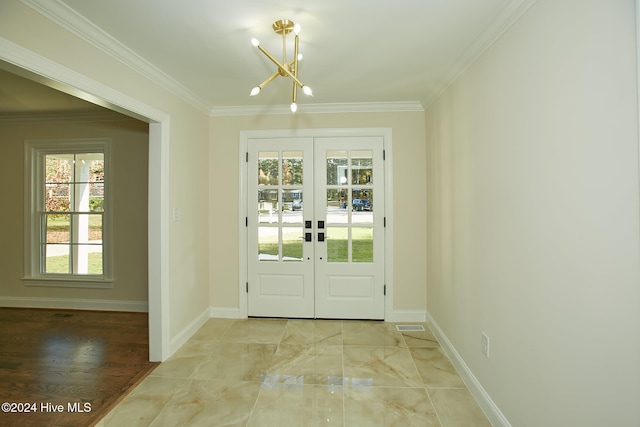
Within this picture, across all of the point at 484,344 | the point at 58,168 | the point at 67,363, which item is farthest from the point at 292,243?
the point at 58,168

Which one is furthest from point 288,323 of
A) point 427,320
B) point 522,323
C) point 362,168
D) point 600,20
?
point 600,20

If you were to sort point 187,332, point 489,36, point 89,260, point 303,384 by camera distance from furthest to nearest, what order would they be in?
1. point 89,260
2. point 187,332
3. point 303,384
4. point 489,36

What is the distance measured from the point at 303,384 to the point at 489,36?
2701 millimetres

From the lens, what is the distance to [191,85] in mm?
2756

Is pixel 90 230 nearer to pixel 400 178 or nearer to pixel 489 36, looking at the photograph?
pixel 400 178

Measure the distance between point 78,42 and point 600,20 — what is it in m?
2.62

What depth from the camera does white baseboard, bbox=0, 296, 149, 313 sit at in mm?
3732

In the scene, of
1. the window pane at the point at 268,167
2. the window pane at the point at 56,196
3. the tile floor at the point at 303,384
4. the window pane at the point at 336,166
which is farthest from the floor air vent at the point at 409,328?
the window pane at the point at 56,196

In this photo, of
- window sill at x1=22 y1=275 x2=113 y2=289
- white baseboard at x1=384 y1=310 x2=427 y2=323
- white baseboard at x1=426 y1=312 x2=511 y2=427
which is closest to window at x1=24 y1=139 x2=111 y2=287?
window sill at x1=22 y1=275 x2=113 y2=289

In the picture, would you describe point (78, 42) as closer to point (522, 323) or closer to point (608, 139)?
point (608, 139)

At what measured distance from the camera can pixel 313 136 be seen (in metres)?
3.37

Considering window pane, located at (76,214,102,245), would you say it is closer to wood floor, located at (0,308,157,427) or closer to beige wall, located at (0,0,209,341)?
wood floor, located at (0,308,157,427)

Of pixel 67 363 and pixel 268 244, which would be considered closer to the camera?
pixel 67 363

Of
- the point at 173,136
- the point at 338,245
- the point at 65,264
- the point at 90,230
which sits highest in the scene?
the point at 173,136
